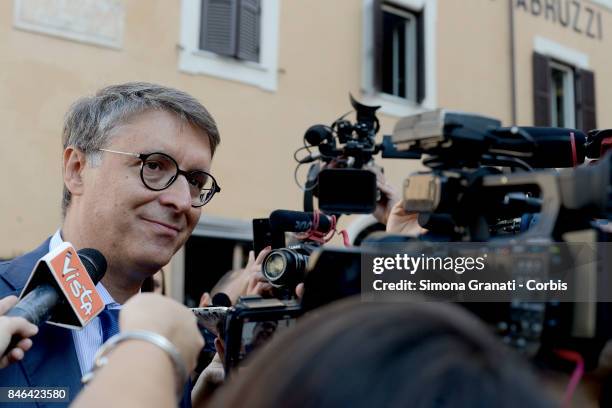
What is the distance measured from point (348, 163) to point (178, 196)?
1.60ft

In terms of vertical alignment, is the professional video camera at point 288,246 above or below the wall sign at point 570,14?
below

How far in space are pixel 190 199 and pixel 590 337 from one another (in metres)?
1.22

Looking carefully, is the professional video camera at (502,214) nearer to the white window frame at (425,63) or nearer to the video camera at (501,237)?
the video camera at (501,237)

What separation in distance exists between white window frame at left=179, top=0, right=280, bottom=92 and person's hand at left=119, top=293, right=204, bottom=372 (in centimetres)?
567

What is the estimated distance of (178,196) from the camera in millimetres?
1939

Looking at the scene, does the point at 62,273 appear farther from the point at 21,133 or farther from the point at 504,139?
the point at 21,133

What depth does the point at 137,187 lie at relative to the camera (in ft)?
6.23

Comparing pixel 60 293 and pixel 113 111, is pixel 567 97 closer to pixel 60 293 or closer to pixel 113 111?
pixel 113 111

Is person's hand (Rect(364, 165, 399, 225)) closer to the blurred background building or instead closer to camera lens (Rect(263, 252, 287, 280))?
→ camera lens (Rect(263, 252, 287, 280))

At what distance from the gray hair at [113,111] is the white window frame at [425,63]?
5.57 metres

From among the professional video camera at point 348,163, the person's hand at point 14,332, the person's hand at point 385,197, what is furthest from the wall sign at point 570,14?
the person's hand at point 14,332

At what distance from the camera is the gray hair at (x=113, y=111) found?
1934mm

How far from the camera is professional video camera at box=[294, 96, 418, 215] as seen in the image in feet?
4.80

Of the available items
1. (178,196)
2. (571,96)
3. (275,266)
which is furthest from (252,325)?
(571,96)
